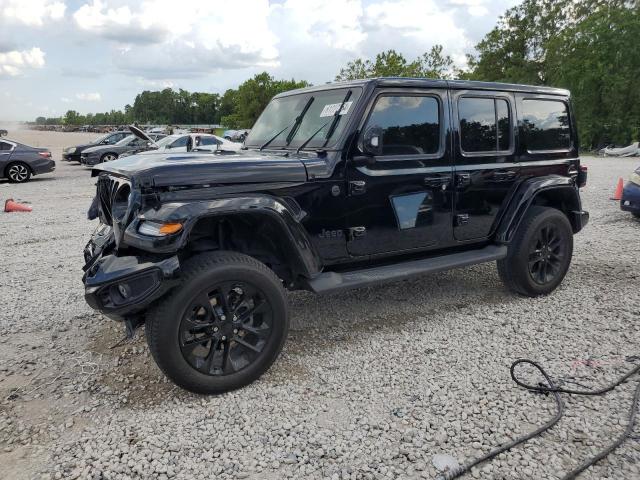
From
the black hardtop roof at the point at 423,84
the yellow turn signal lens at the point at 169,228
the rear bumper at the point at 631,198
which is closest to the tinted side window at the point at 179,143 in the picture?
the black hardtop roof at the point at 423,84

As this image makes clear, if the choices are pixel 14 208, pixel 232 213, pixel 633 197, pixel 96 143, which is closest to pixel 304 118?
pixel 232 213

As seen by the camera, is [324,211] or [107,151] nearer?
[324,211]

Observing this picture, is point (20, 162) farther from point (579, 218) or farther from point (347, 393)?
point (579, 218)

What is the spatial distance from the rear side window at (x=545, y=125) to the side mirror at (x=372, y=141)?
6.06 feet

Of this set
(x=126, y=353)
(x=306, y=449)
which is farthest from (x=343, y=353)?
(x=126, y=353)

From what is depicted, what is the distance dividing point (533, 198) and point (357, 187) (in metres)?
2.06

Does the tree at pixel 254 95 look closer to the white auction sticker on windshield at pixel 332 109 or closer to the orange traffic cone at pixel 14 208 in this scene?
the orange traffic cone at pixel 14 208

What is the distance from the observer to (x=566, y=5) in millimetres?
44156

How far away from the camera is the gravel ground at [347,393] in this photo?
8.54 ft

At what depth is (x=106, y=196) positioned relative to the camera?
12.1ft

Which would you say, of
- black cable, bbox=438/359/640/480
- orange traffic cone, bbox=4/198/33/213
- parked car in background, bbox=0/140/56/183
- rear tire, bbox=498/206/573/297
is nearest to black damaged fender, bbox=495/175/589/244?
rear tire, bbox=498/206/573/297

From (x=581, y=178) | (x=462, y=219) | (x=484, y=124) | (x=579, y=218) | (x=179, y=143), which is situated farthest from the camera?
(x=179, y=143)

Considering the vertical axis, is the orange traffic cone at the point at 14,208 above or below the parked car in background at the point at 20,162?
below

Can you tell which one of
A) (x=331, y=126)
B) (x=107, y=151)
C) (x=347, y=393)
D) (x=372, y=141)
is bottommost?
(x=347, y=393)
